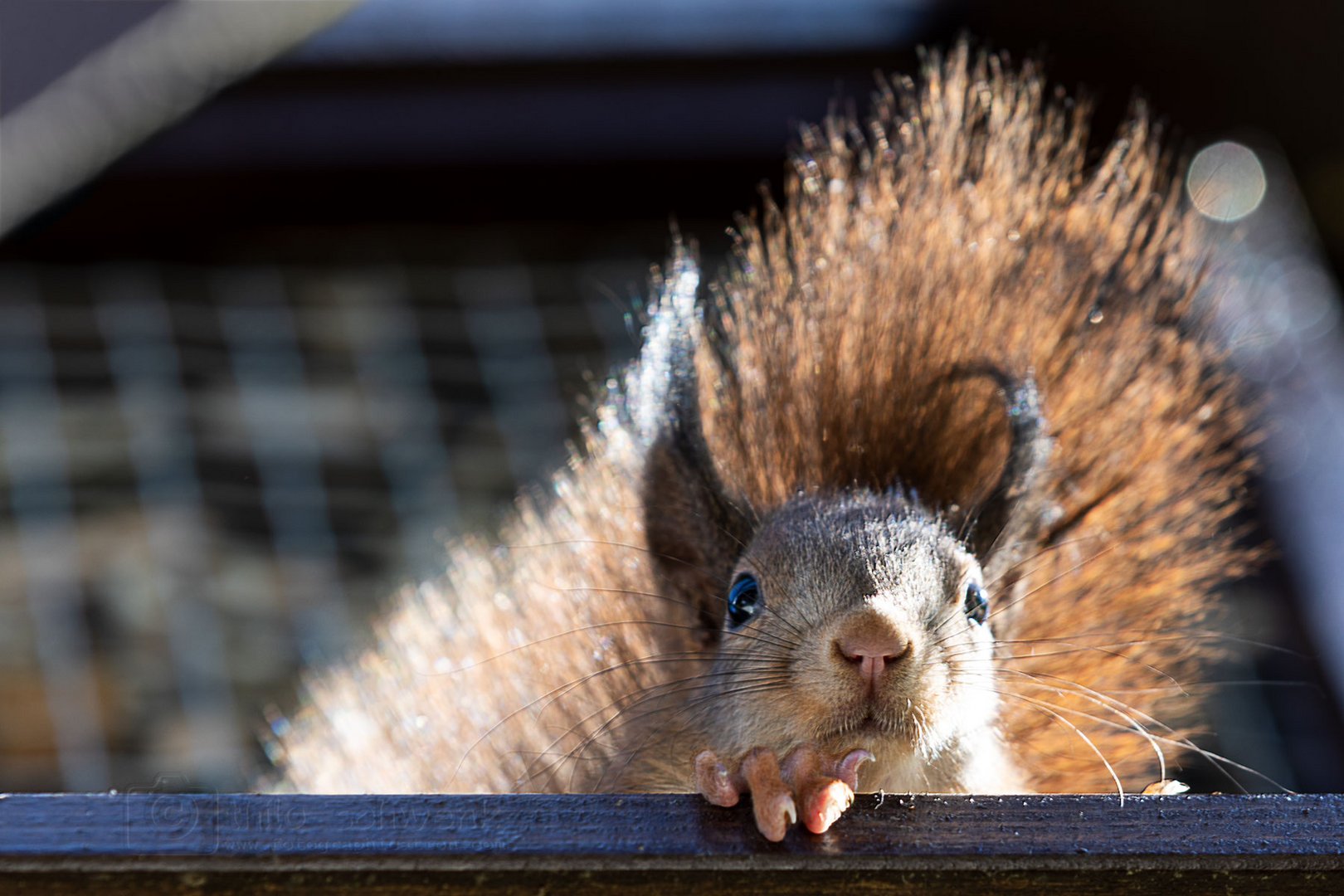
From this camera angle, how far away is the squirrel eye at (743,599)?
1217 mm

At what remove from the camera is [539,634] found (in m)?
1.45

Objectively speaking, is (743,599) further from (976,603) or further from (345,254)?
(345,254)

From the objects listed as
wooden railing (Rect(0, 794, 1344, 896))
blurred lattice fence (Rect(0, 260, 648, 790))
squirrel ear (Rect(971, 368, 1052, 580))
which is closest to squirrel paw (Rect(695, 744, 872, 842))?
wooden railing (Rect(0, 794, 1344, 896))

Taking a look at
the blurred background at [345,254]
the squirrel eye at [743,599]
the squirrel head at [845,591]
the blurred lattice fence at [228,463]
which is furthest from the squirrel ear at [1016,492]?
the blurred lattice fence at [228,463]

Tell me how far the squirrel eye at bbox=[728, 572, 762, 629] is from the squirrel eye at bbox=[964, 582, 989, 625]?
0.17 meters

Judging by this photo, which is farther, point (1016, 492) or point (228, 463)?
point (228, 463)

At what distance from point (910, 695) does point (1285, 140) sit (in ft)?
6.70

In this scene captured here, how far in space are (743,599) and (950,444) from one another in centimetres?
24

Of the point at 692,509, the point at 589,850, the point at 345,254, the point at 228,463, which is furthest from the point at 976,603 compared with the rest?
the point at 345,254

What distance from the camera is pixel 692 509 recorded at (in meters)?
1.31

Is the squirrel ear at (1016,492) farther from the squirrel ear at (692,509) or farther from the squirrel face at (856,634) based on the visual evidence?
the squirrel ear at (692,509)

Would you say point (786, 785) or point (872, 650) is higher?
point (872, 650)

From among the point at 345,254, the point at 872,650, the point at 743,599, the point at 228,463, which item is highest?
the point at 345,254

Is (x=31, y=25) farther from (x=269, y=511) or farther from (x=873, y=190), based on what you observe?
(x=873, y=190)
